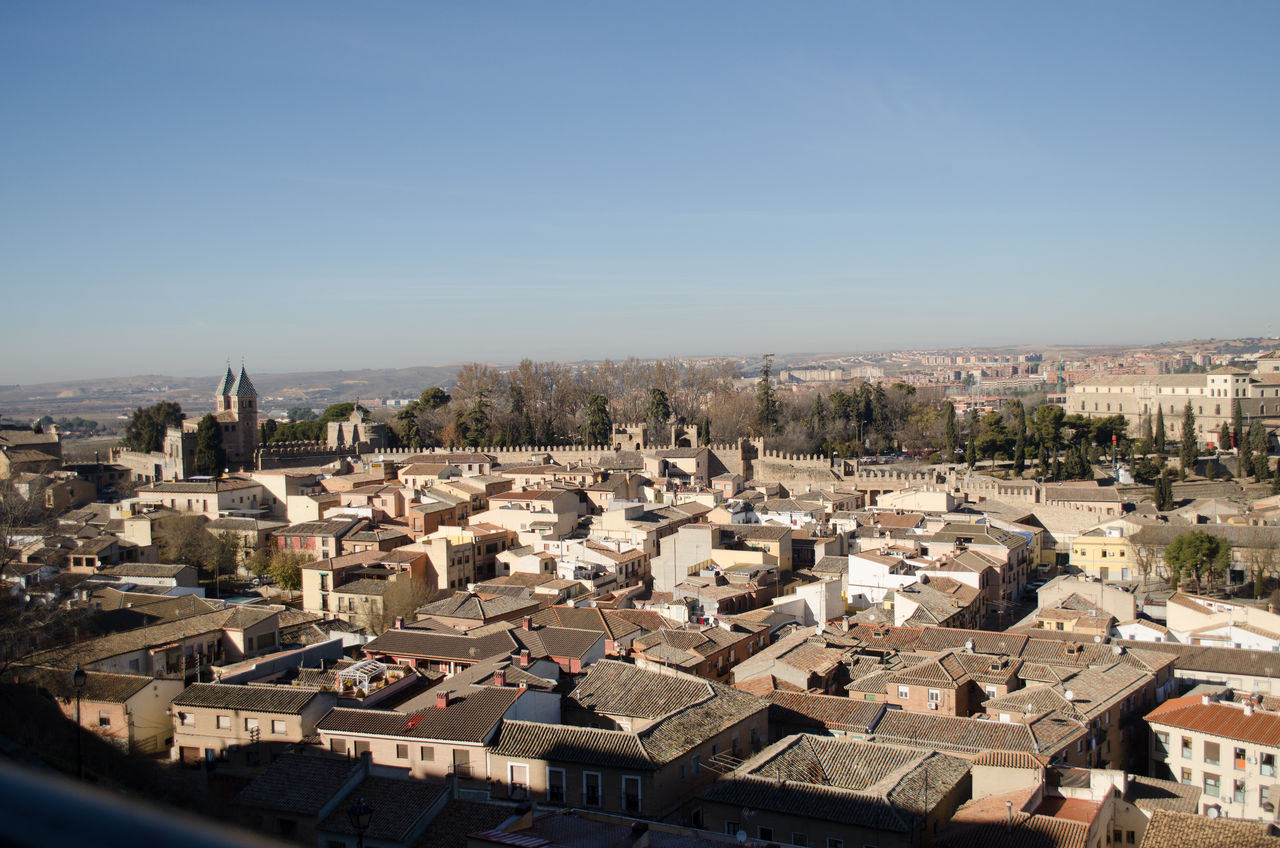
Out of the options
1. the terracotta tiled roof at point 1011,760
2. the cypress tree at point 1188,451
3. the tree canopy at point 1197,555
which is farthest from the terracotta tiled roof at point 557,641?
the cypress tree at point 1188,451

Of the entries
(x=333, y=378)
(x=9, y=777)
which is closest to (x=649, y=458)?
(x=9, y=777)

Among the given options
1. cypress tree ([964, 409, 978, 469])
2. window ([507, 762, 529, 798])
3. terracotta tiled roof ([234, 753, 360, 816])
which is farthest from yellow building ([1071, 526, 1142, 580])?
terracotta tiled roof ([234, 753, 360, 816])

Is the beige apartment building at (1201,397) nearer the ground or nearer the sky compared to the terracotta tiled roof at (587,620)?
nearer the sky

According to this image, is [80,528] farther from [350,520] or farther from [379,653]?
[379,653]

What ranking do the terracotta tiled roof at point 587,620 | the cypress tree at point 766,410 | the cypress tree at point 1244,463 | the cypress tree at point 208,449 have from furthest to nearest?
the cypress tree at point 766,410
the cypress tree at point 208,449
the cypress tree at point 1244,463
the terracotta tiled roof at point 587,620

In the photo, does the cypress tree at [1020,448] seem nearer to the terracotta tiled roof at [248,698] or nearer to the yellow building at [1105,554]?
the yellow building at [1105,554]

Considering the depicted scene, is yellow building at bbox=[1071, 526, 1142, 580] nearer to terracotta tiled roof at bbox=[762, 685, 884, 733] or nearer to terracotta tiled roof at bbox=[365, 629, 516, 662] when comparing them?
terracotta tiled roof at bbox=[762, 685, 884, 733]

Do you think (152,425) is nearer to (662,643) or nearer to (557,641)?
(557,641)

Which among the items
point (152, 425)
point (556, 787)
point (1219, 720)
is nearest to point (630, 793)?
point (556, 787)
